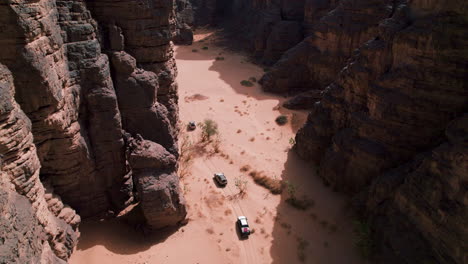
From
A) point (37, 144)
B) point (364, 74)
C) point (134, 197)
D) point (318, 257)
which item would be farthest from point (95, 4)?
point (318, 257)

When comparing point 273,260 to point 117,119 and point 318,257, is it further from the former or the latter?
point 117,119

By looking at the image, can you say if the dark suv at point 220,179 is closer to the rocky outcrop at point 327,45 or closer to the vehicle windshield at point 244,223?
the vehicle windshield at point 244,223

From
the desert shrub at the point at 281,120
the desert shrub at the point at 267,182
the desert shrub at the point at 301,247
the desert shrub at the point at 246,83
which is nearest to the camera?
the desert shrub at the point at 301,247

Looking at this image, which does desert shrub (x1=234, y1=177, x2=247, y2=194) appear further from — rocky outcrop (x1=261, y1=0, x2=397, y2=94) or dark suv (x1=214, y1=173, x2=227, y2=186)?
rocky outcrop (x1=261, y1=0, x2=397, y2=94)

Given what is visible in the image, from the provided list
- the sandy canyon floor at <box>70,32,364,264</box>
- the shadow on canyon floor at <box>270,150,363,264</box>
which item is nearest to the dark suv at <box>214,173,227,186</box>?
the sandy canyon floor at <box>70,32,364,264</box>

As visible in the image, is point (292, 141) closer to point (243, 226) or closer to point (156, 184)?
point (243, 226)

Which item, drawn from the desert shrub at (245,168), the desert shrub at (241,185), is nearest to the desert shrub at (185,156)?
the desert shrub at (241,185)
